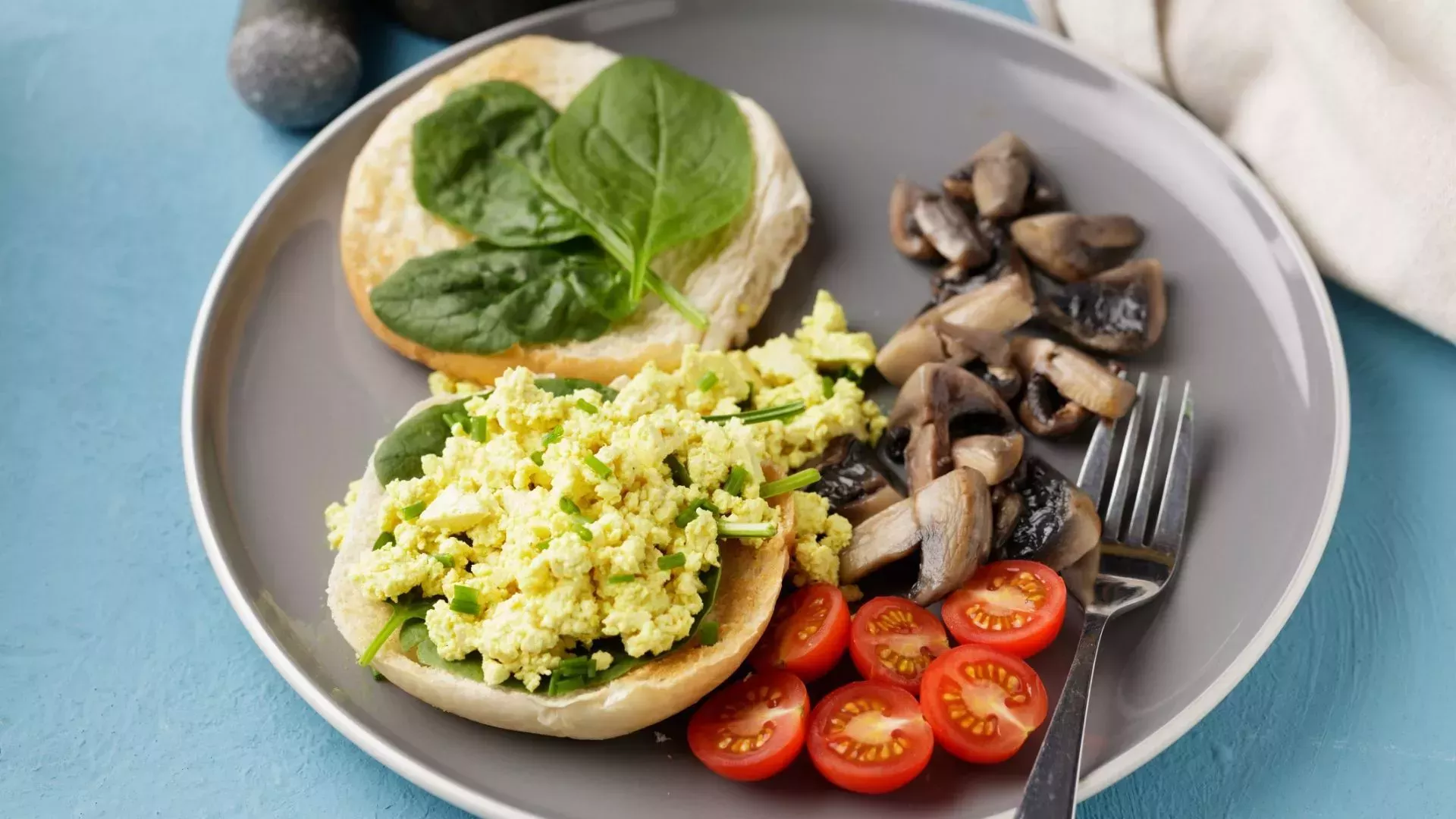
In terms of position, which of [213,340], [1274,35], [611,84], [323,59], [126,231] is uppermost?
[1274,35]

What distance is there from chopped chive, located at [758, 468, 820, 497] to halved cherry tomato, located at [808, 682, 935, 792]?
457mm

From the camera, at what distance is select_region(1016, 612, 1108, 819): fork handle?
2.29 metres

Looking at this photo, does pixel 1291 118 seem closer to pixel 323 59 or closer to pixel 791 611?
pixel 791 611

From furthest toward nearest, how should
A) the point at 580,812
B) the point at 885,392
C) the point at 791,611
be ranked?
the point at 885,392 → the point at 791,611 → the point at 580,812

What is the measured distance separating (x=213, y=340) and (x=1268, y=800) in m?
Answer: 3.02

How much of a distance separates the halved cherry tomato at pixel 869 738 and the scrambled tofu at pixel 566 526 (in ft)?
1.09

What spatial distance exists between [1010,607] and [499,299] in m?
1.62

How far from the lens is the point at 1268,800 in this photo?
9.16 feet

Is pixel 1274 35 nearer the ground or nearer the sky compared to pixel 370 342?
nearer the sky

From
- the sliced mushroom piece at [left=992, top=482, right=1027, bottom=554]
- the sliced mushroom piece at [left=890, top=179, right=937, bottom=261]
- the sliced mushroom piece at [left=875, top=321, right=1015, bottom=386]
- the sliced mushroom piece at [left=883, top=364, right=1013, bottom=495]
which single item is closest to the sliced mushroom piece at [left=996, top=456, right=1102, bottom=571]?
the sliced mushroom piece at [left=992, top=482, right=1027, bottom=554]

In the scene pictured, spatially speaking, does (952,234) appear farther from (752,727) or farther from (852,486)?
(752,727)

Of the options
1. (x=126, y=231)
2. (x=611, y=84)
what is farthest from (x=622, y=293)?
(x=126, y=231)

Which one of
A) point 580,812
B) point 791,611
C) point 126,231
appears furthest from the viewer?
point 126,231

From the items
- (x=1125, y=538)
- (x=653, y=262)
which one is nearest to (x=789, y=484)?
(x=1125, y=538)
